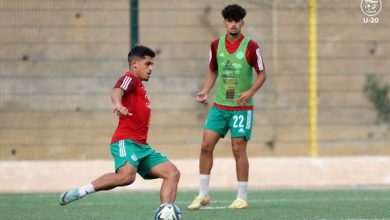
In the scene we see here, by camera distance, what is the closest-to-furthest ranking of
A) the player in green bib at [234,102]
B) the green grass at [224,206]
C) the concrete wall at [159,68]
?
the green grass at [224,206] < the player in green bib at [234,102] < the concrete wall at [159,68]

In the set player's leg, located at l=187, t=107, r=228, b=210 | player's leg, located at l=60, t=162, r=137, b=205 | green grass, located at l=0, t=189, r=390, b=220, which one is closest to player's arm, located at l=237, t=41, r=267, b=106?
player's leg, located at l=187, t=107, r=228, b=210

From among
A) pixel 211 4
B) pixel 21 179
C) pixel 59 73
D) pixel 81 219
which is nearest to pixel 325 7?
pixel 211 4

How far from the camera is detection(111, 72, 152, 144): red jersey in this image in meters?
8.96

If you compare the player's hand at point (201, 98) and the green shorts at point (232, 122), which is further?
the green shorts at point (232, 122)

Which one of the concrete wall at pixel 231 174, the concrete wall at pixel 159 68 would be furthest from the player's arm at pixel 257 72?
the concrete wall at pixel 159 68

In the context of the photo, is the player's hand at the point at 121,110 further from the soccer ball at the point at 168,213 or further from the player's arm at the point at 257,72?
the player's arm at the point at 257,72

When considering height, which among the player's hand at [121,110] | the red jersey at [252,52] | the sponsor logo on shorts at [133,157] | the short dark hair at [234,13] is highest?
the short dark hair at [234,13]

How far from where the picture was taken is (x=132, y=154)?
8.91 meters

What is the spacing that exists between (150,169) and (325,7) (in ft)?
22.5

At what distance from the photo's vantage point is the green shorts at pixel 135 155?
29.2ft

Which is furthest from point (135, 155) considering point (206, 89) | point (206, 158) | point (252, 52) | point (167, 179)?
point (252, 52)

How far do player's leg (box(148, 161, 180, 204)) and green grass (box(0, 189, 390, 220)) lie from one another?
0.85 meters

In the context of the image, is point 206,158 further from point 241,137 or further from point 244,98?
point 244,98

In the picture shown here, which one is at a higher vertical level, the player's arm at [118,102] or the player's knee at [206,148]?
the player's arm at [118,102]
